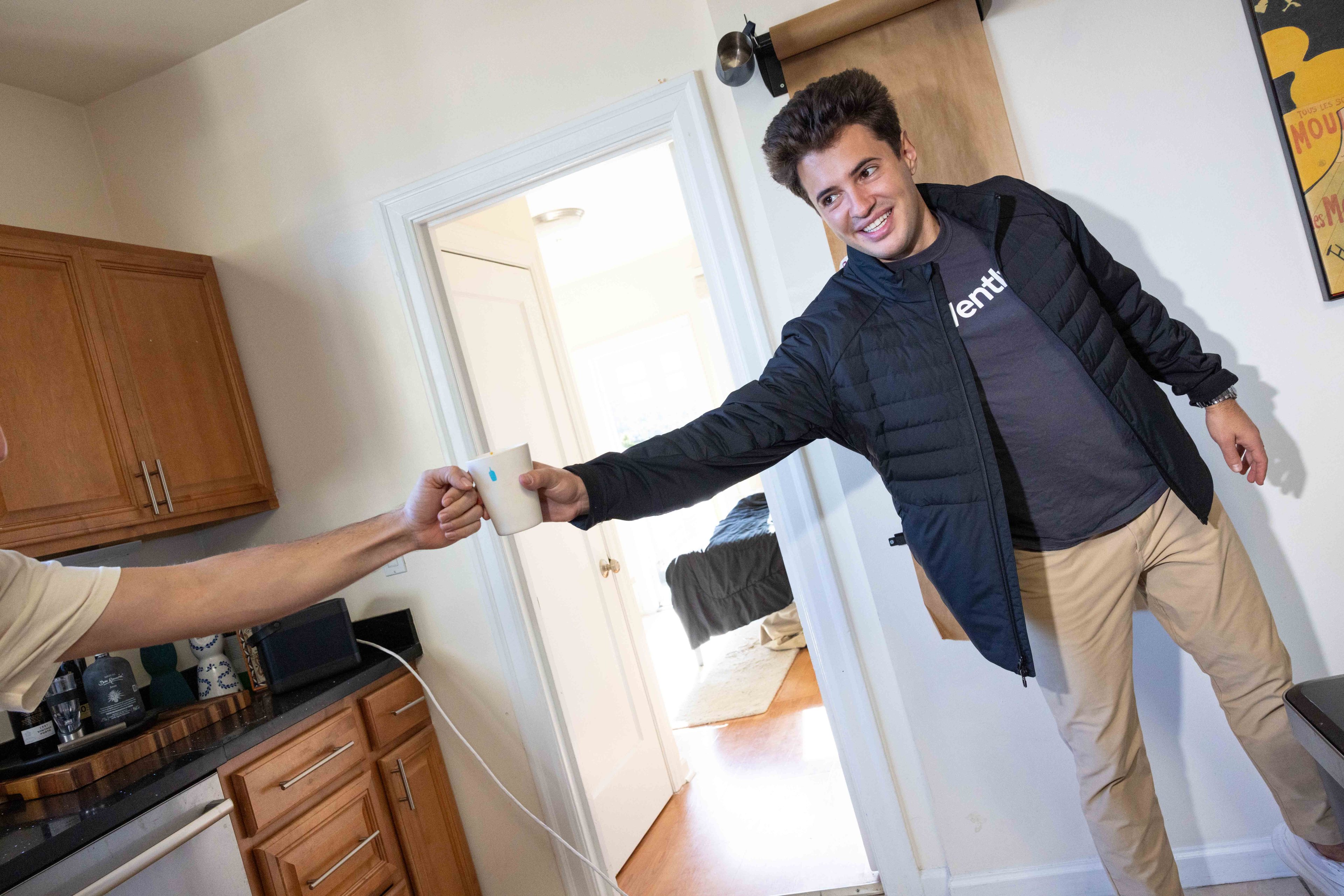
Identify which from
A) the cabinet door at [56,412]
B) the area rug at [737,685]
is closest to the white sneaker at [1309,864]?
the area rug at [737,685]

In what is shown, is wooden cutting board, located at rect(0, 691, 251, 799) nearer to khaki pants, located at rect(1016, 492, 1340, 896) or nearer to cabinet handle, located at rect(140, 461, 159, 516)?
cabinet handle, located at rect(140, 461, 159, 516)

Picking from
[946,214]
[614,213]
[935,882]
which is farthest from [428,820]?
[614,213]

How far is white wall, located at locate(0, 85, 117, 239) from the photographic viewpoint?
251 centimetres

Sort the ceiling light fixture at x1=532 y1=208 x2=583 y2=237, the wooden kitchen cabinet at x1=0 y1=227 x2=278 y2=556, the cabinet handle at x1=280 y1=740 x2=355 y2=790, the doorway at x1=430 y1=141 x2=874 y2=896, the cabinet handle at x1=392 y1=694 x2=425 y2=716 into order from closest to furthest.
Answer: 1. the cabinet handle at x1=280 y1=740 x2=355 y2=790
2. the wooden kitchen cabinet at x1=0 y1=227 x2=278 y2=556
3. the cabinet handle at x1=392 y1=694 x2=425 y2=716
4. the doorway at x1=430 y1=141 x2=874 y2=896
5. the ceiling light fixture at x1=532 y1=208 x2=583 y2=237

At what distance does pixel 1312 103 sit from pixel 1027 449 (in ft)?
3.28

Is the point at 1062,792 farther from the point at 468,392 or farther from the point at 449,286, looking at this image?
the point at 449,286

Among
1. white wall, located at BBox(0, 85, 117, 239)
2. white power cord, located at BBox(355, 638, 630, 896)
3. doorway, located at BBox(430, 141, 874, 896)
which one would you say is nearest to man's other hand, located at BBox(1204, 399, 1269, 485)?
doorway, located at BBox(430, 141, 874, 896)

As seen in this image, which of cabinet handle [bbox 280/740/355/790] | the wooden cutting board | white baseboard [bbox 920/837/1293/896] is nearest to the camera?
the wooden cutting board

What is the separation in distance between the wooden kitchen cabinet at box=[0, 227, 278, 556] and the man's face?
196 centimetres

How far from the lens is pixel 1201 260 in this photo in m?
1.80

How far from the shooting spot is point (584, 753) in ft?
8.75

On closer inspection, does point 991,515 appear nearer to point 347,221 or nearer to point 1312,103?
point 1312,103

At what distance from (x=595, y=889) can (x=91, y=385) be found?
1.97 meters

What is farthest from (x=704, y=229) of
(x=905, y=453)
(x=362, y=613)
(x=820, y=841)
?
(x=820, y=841)
